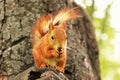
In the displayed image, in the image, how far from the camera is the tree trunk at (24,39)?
338 cm

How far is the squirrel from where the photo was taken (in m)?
2.81

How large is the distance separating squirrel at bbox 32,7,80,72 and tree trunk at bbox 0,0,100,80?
0.38m

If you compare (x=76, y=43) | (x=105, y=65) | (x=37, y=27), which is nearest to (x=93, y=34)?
(x=76, y=43)

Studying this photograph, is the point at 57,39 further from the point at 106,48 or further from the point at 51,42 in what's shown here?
the point at 106,48

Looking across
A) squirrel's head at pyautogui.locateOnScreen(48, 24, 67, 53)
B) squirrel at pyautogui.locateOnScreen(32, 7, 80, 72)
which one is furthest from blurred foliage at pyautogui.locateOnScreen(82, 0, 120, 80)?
squirrel's head at pyautogui.locateOnScreen(48, 24, 67, 53)

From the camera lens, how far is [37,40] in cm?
304

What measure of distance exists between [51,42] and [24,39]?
71 centimetres

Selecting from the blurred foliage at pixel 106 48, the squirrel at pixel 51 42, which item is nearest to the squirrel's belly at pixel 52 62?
the squirrel at pixel 51 42

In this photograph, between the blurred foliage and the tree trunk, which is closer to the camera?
the tree trunk

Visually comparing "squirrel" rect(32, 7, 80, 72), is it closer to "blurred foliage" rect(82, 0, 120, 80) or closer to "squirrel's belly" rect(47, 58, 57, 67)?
"squirrel's belly" rect(47, 58, 57, 67)

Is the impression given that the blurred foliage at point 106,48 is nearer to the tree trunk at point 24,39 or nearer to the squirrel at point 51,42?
the tree trunk at point 24,39

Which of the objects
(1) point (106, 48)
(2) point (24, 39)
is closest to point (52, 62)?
(2) point (24, 39)

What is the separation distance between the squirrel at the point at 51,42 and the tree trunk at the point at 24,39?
15.0 inches

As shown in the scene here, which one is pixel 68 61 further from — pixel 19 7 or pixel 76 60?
pixel 19 7
